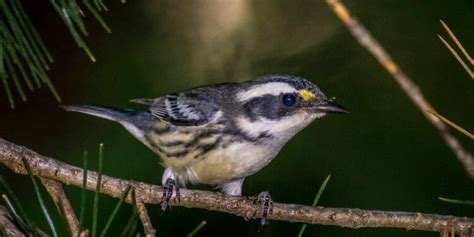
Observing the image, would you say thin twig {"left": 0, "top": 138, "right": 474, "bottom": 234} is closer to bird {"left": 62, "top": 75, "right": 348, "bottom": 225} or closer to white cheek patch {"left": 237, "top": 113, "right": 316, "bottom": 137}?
bird {"left": 62, "top": 75, "right": 348, "bottom": 225}

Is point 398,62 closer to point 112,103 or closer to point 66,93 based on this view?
point 112,103

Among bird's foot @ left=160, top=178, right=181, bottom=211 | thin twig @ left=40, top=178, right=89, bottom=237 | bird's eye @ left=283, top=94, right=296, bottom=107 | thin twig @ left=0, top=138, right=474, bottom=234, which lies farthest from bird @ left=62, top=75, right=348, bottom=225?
thin twig @ left=40, top=178, right=89, bottom=237

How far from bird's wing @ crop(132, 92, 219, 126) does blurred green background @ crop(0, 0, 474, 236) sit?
11 cm

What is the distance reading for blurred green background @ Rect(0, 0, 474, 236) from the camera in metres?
3.79

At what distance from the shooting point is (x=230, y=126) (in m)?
3.96

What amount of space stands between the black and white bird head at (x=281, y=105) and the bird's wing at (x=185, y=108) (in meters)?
0.17

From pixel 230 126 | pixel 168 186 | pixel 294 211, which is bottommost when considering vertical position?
pixel 294 211

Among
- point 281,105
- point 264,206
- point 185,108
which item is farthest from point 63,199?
point 185,108

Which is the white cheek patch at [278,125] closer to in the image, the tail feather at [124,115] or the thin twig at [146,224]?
the tail feather at [124,115]

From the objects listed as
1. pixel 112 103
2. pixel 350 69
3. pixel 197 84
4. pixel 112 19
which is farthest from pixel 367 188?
pixel 112 19

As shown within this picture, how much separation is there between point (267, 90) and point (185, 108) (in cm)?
46

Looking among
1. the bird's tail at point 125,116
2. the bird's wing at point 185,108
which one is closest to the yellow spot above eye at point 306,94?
the bird's wing at point 185,108

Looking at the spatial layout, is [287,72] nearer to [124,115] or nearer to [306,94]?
[306,94]

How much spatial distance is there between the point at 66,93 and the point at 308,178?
1.30 meters
